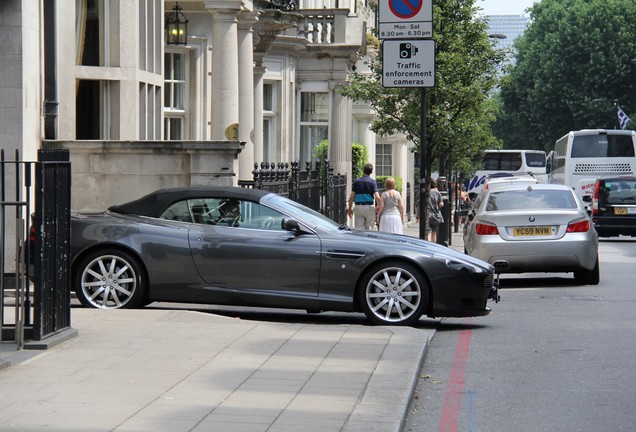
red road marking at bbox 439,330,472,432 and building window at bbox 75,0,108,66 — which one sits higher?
building window at bbox 75,0,108,66

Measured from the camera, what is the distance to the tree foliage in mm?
30391

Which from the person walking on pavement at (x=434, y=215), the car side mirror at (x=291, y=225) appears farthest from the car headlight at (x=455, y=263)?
the person walking on pavement at (x=434, y=215)

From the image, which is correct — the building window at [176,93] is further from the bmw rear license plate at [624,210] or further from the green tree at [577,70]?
the green tree at [577,70]

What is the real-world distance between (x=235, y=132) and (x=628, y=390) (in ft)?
47.3

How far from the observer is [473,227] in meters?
19.4

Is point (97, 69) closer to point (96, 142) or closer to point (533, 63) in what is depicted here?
point (96, 142)

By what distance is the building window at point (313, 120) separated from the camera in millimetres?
35969

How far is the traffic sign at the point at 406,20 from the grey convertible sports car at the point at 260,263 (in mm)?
4851

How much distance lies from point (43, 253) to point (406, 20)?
8824 mm

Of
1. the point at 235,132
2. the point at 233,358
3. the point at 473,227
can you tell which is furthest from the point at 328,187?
the point at 233,358

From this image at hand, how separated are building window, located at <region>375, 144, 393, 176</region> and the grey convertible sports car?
4295cm

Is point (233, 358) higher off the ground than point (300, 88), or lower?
lower

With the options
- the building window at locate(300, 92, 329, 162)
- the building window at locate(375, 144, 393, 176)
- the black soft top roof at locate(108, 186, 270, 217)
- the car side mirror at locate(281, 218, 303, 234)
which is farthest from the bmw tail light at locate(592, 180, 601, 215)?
the car side mirror at locate(281, 218, 303, 234)

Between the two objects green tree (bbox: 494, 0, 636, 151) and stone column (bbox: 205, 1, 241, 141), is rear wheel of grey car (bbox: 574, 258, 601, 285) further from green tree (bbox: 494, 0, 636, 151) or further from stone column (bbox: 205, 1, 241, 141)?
green tree (bbox: 494, 0, 636, 151)
